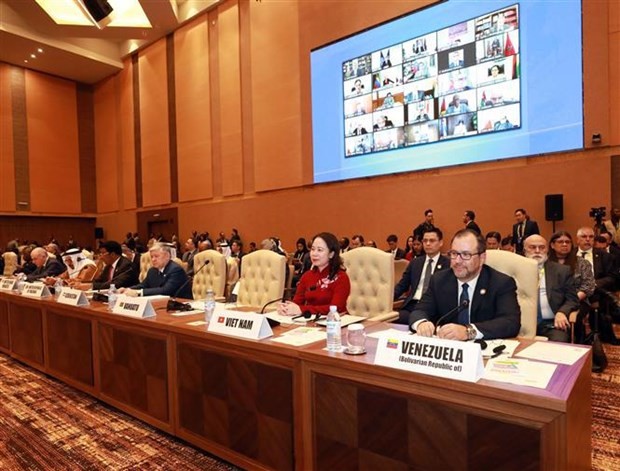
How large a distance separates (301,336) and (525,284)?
134 centimetres

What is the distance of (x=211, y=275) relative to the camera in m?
4.21

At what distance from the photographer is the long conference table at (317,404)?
4.01ft

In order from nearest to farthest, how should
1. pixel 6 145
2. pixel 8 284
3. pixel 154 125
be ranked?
pixel 8 284
pixel 154 125
pixel 6 145

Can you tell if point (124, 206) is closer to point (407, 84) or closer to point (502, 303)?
point (407, 84)

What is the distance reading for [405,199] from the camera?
768 centimetres

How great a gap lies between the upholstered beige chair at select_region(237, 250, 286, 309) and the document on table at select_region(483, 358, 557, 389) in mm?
2149

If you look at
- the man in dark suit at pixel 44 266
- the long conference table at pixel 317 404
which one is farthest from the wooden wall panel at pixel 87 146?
the long conference table at pixel 317 404

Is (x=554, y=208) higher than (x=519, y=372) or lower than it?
higher

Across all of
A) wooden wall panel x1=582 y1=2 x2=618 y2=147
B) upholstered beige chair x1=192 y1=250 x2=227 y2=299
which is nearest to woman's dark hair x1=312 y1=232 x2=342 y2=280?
upholstered beige chair x1=192 y1=250 x2=227 y2=299

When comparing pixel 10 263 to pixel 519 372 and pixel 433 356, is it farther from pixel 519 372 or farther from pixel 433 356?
pixel 519 372

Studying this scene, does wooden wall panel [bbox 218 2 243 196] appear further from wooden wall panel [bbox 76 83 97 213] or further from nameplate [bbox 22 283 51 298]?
wooden wall panel [bbox 76 83 97 213]

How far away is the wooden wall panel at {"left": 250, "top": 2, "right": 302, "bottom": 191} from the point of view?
919 cm

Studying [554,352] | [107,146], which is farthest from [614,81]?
[107,146]

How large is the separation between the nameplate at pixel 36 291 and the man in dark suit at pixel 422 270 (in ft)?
9.61
